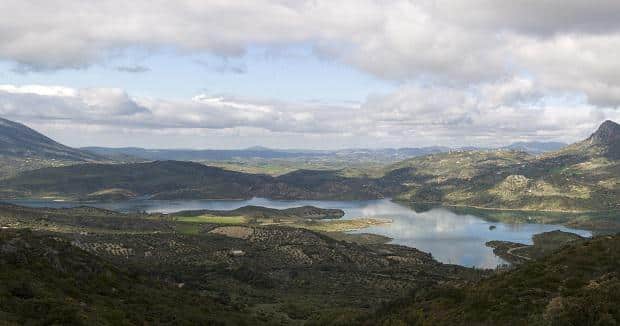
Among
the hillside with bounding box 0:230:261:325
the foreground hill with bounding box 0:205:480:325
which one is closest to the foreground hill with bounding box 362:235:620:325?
the foreground hill with bounding box 0:205:480:325

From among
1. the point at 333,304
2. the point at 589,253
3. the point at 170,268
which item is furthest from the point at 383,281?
the point at 589,253

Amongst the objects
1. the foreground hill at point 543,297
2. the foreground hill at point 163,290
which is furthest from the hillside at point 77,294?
the foreground hill at point 543,297

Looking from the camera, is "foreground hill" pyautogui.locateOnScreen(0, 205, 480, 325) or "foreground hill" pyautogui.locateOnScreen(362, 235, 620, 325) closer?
"foreground hill" pyautogui.locateOnScreen(362, 235, 620, 325)

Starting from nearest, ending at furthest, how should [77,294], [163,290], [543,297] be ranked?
[543,297], [77,294], [163,290]

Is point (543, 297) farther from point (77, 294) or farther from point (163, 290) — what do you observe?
point (163, 290)

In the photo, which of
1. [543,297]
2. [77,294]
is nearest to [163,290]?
[77,294]

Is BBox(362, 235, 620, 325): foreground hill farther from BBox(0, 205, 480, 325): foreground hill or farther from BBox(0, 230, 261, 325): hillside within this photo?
BBox(0, 230, 261, 325): hillside

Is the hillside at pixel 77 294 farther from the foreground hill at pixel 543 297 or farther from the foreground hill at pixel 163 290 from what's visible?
the foreground hill at pixel 543 297

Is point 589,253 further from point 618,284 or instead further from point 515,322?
point 515,322
